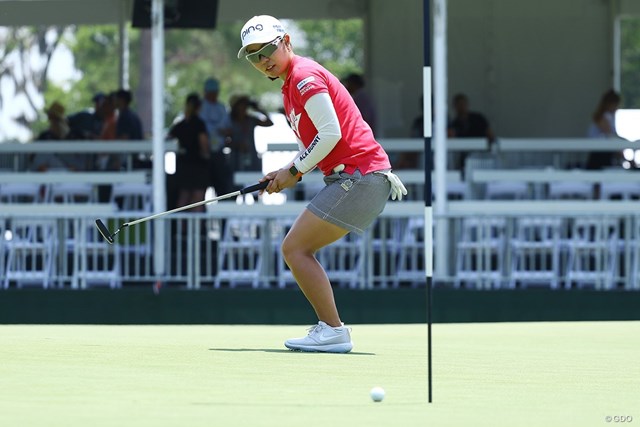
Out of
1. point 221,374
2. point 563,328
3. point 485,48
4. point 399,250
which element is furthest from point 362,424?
Answer: point 485,48

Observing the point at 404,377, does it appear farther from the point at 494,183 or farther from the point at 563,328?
the point at 494,183

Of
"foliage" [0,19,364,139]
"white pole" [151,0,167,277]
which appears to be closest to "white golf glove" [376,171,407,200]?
"white pole" [151,0,167,277]

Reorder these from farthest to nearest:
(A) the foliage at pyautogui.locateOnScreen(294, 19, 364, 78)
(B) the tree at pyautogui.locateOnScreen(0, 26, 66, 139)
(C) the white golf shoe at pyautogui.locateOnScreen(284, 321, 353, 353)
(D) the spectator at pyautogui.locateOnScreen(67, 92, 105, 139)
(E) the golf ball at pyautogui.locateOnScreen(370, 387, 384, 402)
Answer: (A) the foliage at pyautogui.locateOnScreen(294, 19, 364, 78) < (B) the tree at pyautogui.locateOnScreen(0, 26, 66, 139) < (D) the spectator at pyautogui.locateOnScreen(67, 92, 105, 139) < (C) the white golf shoe at pyautogui.locateOnScreen(284, 321, 353, 353) < (E) the golf ball at pyautogui.locateOnScreen(370, 387, 384, 402)

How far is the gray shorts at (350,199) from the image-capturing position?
8.96 m

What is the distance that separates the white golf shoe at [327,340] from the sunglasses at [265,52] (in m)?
1.50

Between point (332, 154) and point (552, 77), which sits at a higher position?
point (552, 77)

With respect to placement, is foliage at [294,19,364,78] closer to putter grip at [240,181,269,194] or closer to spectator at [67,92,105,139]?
spectator at [67,92,105,139]

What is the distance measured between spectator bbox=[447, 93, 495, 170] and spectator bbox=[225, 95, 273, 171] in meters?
2.15

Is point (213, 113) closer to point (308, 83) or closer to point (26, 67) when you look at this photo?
point (308, 83)

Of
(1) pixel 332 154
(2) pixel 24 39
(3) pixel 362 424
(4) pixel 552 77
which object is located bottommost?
(3) pixel 362 424

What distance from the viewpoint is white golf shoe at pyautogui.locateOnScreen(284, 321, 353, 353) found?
9.15 meters

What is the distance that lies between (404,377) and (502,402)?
3.56ft

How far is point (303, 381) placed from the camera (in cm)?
764

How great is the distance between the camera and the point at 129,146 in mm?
17891
